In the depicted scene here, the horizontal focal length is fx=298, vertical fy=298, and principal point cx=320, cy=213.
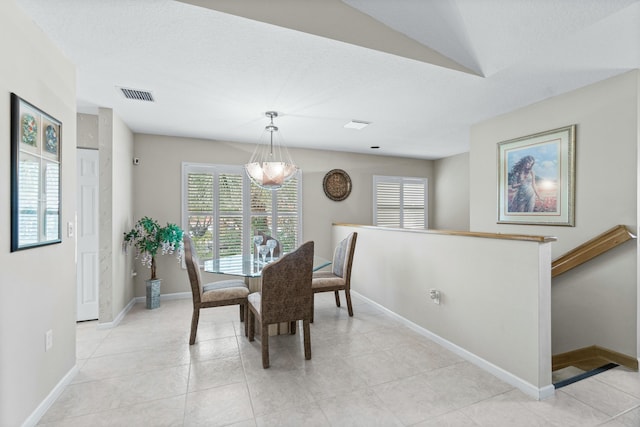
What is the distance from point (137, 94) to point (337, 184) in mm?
3353

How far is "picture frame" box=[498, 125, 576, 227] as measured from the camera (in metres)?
2.84

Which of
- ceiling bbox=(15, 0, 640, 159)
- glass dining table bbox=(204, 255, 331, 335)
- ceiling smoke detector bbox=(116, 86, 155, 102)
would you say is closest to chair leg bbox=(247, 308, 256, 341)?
glass dining table bbox=(204, 255, 331, 335)

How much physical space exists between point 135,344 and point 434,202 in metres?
5.64

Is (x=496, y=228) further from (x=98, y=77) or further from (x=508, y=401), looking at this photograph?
(x=98, y=77)

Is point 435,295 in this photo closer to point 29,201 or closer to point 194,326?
point 194,326

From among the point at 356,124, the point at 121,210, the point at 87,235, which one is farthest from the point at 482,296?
the point at 87,235

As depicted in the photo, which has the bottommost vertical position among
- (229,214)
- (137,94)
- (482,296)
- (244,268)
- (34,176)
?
(482,296)

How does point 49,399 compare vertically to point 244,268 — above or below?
below

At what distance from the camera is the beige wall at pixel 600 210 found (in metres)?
2.44

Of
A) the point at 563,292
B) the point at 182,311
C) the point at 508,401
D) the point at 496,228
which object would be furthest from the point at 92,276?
the point at 563,292

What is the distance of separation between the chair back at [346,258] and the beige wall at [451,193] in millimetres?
3132

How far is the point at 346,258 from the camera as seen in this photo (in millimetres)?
3578

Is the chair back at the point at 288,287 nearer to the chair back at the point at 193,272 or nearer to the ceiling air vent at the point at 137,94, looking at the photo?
the chair back at the point at 193,272

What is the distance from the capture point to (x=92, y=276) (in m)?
3.53
